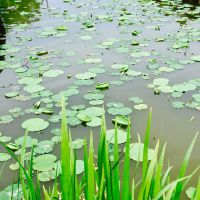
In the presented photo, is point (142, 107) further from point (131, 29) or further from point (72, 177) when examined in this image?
point (131, 29)

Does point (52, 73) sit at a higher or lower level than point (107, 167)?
lower

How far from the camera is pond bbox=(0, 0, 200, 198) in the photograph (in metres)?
2.93

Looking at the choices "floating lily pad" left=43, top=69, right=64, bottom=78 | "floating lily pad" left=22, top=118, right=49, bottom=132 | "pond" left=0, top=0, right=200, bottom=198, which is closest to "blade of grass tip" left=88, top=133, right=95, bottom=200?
"pond" left=0, top=0, right=200, bottom=198

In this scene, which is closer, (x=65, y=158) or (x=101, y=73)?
(x=65, y=158)

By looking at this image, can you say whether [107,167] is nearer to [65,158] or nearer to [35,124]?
[65,158]

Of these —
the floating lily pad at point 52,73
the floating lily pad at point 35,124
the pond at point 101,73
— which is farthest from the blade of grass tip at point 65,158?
the floating lily pad at point 52,73

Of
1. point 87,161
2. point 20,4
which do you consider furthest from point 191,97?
point 20,4

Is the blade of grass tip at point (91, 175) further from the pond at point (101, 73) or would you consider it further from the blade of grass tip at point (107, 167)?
the pond at point (101, 73)

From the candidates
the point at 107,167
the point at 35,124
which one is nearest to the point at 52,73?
the point at 35,124

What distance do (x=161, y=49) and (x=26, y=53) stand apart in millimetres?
1906

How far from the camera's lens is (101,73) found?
3955mm

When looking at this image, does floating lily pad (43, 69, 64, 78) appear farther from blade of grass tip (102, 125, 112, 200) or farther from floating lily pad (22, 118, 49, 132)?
blade of grass tip (102, 125, 112, 200)

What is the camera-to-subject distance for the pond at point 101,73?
293cm

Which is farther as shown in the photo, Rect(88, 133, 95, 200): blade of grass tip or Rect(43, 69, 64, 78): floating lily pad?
Rect(43, 69, 64, 78): floating lily pad
